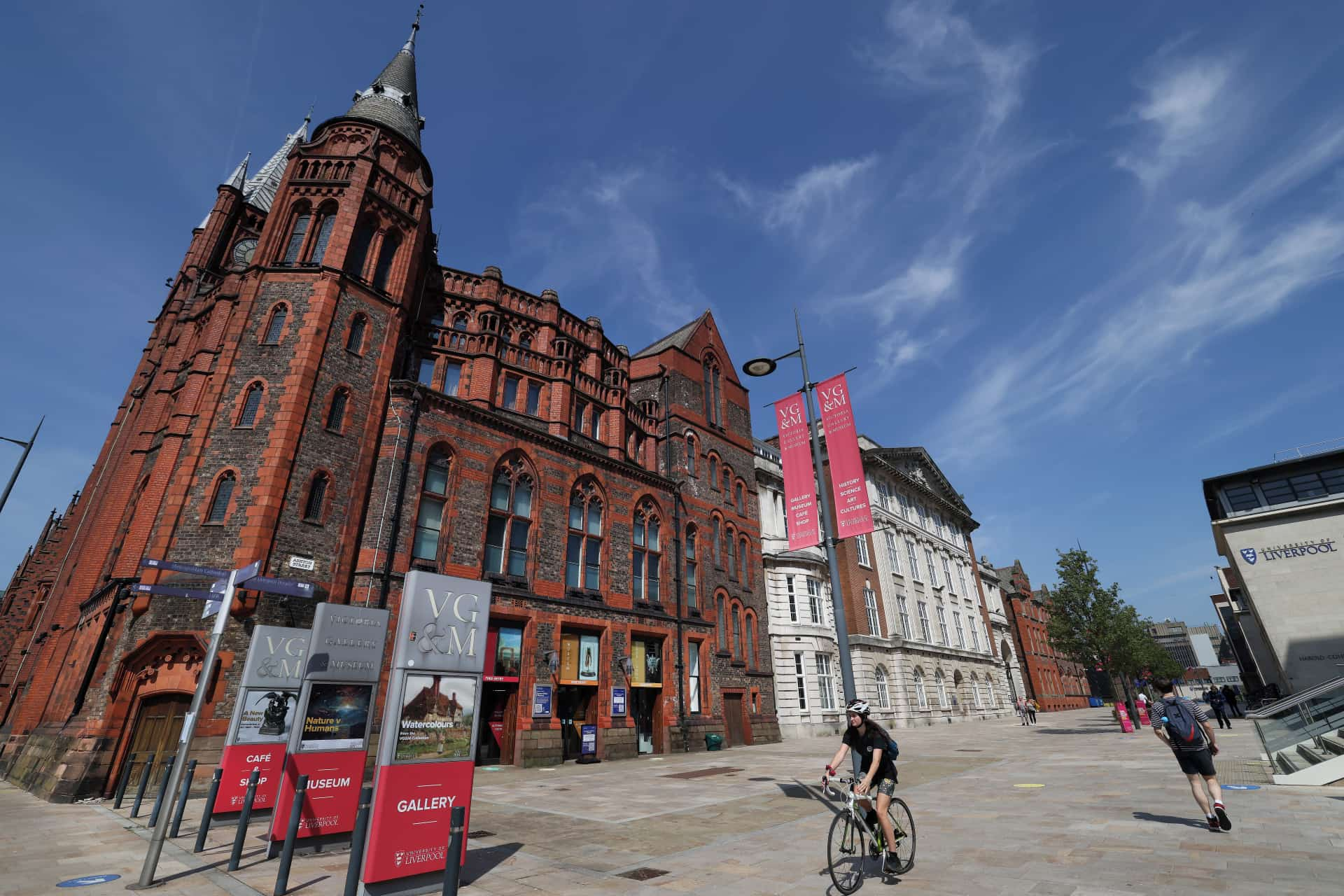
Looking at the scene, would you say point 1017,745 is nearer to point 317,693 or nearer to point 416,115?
point 317,693

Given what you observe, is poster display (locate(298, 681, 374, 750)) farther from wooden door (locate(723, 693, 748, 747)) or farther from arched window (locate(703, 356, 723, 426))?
arched window (locate(703, 356, 723, 426))

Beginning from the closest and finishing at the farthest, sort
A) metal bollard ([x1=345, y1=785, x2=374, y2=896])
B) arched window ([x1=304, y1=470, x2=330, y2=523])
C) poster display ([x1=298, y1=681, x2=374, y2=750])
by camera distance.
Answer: metal bollard ([x1=345, y1=785, x2=374, y2=896]) < poster display ([x1=298, y1=681, x2=374, y2=750]) < arched window ([x1=304, y1=470, x2=330, y2=523])

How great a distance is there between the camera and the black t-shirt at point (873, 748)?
6758mm

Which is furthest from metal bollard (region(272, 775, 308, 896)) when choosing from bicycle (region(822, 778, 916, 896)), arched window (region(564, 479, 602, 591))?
arched window (region(564, 479, 602, 591))

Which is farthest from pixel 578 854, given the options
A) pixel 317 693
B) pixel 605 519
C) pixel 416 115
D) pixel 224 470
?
pixel 416 115

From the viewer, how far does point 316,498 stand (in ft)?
61.8

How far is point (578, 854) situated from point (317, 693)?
4.54 m

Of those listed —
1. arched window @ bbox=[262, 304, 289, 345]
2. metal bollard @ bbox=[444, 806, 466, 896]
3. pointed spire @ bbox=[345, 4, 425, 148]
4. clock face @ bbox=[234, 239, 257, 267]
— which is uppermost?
pointed spire @ bbox=[345, 4, 425, 148]

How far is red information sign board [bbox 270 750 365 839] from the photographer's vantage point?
27.8 ft

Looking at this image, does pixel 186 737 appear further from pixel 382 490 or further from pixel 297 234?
pixel 297 234

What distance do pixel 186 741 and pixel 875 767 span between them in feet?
28.6

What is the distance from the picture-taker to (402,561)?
19.5 m

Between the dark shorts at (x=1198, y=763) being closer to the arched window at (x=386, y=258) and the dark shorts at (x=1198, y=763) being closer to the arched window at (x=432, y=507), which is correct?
the arched window at (x=432, y=507)

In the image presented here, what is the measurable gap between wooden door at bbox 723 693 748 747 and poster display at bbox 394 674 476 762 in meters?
22.7
